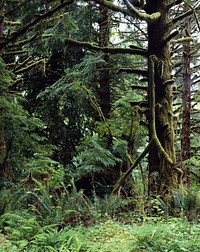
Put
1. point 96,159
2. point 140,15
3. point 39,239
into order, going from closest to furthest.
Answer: point 39,239
point 140,15
point 96,159

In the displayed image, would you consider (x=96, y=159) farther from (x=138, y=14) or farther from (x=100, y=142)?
(x=138, y=14)

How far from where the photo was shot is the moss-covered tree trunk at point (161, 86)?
17.9ft

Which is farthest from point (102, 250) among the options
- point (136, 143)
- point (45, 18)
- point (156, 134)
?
point (136, 143)

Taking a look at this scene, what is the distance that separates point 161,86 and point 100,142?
327 centimetres

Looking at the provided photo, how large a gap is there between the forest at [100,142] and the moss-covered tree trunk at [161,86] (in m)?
0.02

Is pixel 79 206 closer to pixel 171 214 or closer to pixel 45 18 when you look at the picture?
pixel 171 214

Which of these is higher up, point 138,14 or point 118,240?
point 138,14

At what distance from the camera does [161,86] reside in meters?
5.54

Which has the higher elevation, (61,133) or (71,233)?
(61,133)

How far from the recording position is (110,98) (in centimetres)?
1022

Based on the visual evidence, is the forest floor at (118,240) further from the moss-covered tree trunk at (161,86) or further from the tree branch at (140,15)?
the tree branch at (140,15)

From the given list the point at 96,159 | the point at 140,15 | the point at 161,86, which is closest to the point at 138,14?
the point at 140,15

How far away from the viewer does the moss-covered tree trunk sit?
5.47 meters

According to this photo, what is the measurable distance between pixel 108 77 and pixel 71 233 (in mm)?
6462
